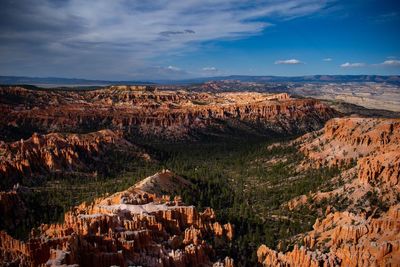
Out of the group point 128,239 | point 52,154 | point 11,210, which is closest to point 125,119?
point 52,154

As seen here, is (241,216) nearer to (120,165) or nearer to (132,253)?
(132,253)

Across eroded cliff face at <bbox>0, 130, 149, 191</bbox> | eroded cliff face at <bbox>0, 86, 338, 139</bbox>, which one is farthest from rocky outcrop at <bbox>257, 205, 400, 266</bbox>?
eroded cliff face at <bbox>0, 86, 338, 139</bbox>

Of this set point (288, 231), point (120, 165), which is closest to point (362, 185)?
point (288, 231)

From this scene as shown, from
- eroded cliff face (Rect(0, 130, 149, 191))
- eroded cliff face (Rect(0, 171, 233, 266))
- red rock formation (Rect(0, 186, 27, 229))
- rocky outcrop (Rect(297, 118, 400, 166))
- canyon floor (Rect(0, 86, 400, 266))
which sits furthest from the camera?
eroded cliff face (Rect(0, 130, 149, 191))

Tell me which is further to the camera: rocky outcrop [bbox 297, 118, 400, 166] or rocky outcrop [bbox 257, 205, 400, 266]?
rocky outcrop [bbox 297, 118, 400, 166]

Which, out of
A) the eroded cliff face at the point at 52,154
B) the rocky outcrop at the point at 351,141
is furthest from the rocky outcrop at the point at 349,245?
the eroded cliff face at the point at 52,154

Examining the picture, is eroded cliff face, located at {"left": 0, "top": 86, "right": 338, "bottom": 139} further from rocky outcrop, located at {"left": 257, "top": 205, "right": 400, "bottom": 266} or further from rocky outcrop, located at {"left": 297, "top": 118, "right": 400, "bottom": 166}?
rocky outcrop, located at {"left": 257, "top": 205, "right": 400, "bottom": 266}

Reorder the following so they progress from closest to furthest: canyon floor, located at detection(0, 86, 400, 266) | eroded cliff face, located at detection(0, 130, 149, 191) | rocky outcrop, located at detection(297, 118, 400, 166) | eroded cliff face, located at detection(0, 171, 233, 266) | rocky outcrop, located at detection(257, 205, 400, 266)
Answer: eroded cliff face, located at detection(0, 171, 233, 266) < rocky outcrop, located at detection(257, 205, 400, 266) < canyon floor, located at detection(0, 86, 400, 266) < rocky outcrop, located at detection(297, 118, 400, 166) < eroded cliff face, located at detection(0, 130, 149, 191)

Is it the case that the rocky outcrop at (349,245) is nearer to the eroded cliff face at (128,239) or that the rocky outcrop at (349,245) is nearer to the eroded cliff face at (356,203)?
the eroded cliff face at (356,203)
